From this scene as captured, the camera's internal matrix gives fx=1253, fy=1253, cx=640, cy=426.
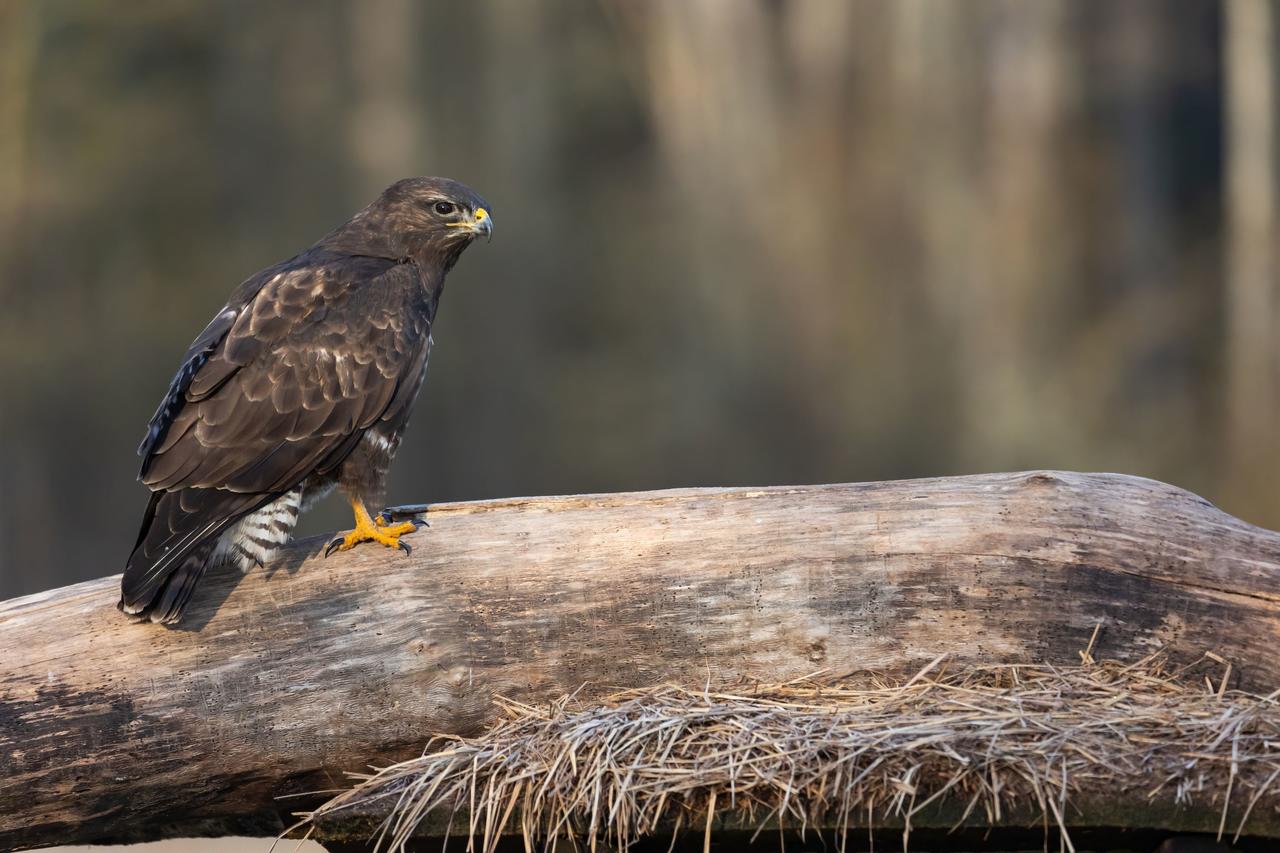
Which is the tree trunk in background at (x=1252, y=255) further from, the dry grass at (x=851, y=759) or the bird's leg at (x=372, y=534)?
the bird's leg at (x=372, y=534)

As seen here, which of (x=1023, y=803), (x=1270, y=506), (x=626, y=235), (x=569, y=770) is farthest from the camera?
(x=626, y=235)

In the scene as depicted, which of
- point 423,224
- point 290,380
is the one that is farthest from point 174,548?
point 423,224

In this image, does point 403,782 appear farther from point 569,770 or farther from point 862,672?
point 862,672

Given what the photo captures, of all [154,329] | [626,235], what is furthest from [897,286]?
[154,329]

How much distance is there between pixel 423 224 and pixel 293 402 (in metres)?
0.87

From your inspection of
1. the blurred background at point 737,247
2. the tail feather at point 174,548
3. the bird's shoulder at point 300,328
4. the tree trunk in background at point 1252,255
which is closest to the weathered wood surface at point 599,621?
the tail feather at point 174,548

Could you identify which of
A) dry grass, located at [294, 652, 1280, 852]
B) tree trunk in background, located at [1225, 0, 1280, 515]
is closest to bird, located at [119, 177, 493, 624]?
dry grass, located at [294, 652, 1280, 852]

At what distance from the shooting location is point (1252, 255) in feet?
25.8

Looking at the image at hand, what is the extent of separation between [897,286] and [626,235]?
1777 mm

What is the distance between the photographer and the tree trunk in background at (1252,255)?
7.70 meters

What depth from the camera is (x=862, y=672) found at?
10.1 feet

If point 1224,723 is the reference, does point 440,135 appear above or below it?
above

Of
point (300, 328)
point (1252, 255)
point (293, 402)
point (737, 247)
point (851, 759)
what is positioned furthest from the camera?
point (737, 247)

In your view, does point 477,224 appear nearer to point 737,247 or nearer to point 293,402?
point 293,402
